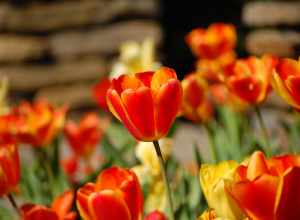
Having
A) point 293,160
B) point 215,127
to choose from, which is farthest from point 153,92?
point 215,127

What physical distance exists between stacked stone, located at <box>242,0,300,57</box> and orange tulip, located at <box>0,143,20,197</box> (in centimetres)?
192

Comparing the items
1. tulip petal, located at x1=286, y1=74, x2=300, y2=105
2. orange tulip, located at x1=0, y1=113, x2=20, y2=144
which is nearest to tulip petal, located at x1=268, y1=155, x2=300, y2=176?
tulip petal, located at x1=286, y1=74, x2=300, y2=105

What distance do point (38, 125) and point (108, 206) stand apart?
2.31 ft

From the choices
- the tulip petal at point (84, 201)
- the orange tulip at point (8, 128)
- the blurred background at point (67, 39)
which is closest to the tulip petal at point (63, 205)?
the tulip petal at point (84, 201)

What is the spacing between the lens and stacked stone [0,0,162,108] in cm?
404

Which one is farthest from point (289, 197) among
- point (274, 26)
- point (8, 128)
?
point (274, 26)

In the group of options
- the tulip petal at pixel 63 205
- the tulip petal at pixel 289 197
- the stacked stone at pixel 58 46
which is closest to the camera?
the tulip petal at pixel 289 197

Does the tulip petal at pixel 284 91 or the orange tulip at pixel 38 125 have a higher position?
the tulip petal at pixel 284 91

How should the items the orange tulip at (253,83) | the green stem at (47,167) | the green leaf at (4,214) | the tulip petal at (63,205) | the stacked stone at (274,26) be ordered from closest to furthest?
the tulip petal at (63,205)
the orange tulip at (253,83)
the green leaf at (4,214)
the green stem at (47,167)
the stacked stone at (274,26)

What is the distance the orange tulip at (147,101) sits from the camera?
2.85ft

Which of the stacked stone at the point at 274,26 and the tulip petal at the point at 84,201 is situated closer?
the tulip petal at the point at 84,201

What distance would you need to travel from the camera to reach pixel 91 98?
13.5 ft

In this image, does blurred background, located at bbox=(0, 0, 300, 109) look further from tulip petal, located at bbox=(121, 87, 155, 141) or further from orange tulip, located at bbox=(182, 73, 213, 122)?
tulip petal, located at bbox=(121, 87, 155, 141)

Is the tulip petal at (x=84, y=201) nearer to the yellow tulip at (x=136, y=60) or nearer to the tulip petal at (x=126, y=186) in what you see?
the tulip petal at (x=126, y=186)
